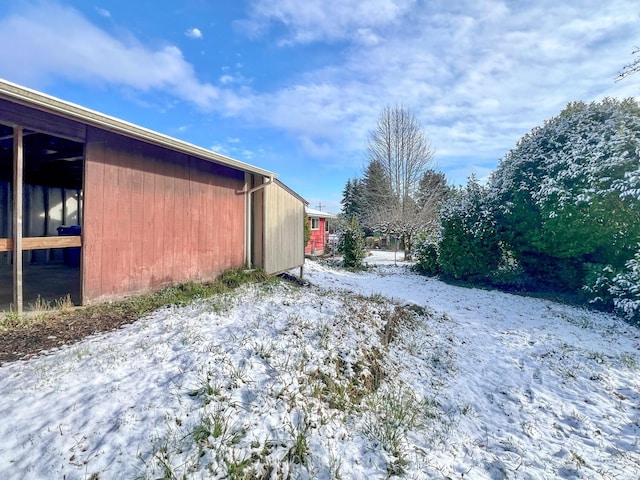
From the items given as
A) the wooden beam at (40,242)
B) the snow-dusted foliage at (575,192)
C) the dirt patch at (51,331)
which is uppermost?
the snow-dusted foliage at (575,192)

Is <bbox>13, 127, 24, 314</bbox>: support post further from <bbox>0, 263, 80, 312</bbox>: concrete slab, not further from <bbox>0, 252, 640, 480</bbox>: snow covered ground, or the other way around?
<bbox>0, 252, 640, 480</bbox>: snow covered ground

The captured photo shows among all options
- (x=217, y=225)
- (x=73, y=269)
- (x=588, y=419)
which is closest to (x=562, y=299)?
(x=588, y=419)

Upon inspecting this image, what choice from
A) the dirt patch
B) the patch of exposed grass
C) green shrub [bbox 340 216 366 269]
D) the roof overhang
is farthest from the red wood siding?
green shrub [bbox 340 216 366 269]

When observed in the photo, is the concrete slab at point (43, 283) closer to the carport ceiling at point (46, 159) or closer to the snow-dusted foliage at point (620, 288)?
the carport ceiling at point (46, 159)

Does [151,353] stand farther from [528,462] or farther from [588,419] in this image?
[588,419]

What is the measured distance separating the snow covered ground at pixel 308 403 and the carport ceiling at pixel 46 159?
4.03 metres

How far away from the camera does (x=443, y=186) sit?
19.0m

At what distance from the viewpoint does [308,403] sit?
274cm

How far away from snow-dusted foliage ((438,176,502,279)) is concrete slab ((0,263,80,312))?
34.5ft

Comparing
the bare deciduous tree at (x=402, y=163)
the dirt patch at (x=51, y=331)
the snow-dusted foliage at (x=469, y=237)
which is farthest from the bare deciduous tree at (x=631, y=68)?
the bare deciduous tree at (x=402, y=163)

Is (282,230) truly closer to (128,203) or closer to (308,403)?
(128,203)

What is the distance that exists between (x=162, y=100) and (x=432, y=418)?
12.0 meters

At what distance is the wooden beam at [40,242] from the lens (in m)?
3.98

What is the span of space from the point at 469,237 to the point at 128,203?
993 centimetres
